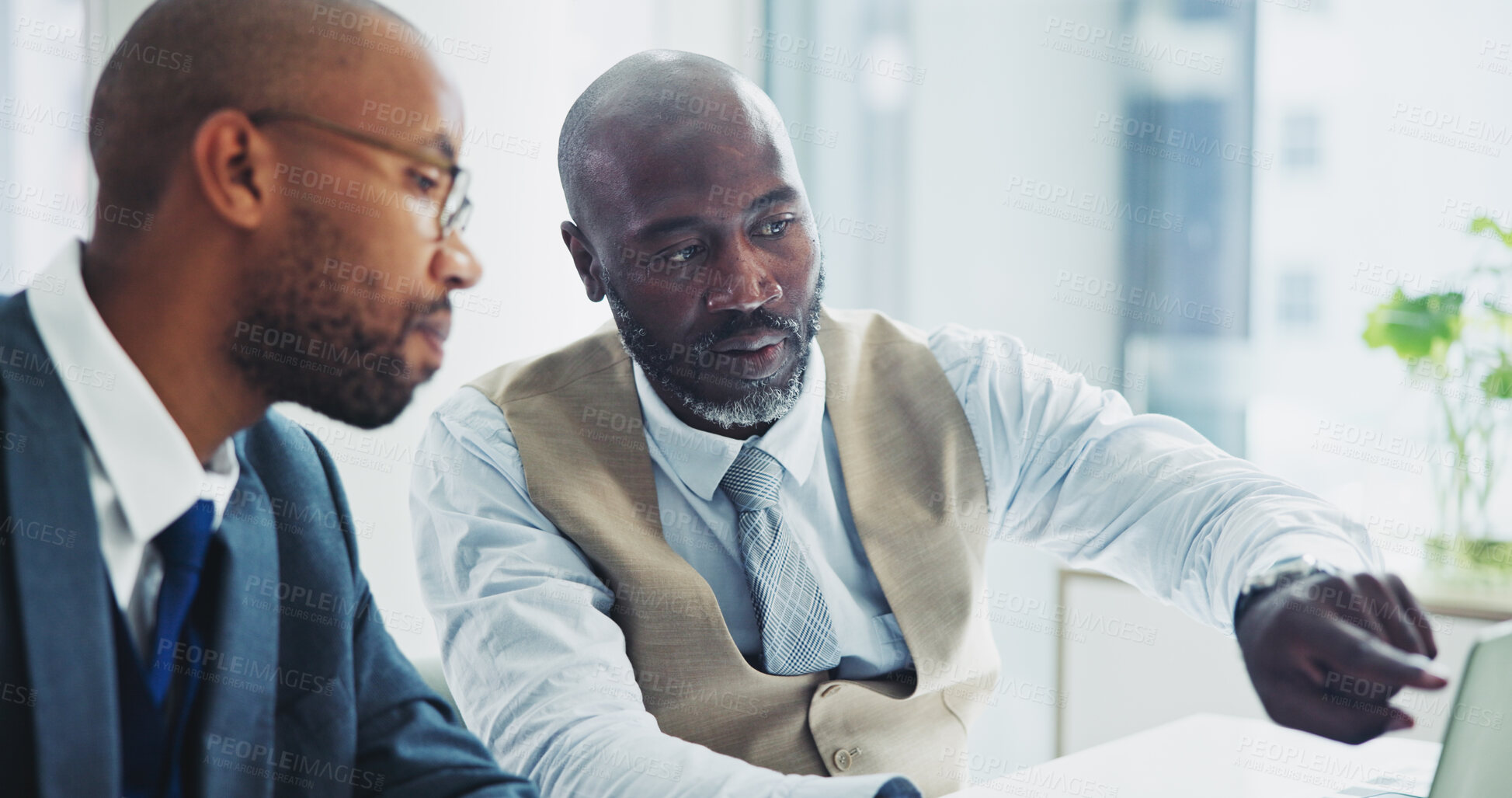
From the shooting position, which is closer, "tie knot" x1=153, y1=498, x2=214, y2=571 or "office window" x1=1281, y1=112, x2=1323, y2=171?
"tie knot" x1=153, y1=498, x2=214, y2=571

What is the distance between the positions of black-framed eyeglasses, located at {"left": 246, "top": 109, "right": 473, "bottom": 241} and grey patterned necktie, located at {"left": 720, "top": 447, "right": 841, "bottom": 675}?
0.61 m

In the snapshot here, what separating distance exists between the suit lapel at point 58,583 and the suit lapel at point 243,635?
4 centimetres

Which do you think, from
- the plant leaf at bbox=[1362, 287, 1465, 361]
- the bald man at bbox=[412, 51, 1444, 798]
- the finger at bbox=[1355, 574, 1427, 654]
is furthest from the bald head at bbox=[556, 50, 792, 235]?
the plant leaf at bbox=[1362, 287, 1465, 361]

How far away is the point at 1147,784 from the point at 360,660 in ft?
A: 2.42

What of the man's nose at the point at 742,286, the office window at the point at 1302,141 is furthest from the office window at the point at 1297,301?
the man's nose at the point at 742,286

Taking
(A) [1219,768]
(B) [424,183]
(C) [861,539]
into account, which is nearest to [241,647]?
(B) [424,183]

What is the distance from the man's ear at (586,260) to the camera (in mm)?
1173

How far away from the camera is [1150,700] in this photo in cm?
206

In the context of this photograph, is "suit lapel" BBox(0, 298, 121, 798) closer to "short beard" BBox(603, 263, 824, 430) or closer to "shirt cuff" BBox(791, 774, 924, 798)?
"shirt cuff" BBox(791, 774, 924, 798)

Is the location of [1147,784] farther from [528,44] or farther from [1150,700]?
[528,44]

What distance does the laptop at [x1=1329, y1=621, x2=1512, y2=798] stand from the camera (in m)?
0.60

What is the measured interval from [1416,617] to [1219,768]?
42 centimetres

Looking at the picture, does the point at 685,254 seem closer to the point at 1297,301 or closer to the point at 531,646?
the point at 531,646

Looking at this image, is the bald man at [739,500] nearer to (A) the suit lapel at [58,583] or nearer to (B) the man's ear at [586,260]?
(B) the man's ear at [586,260]
